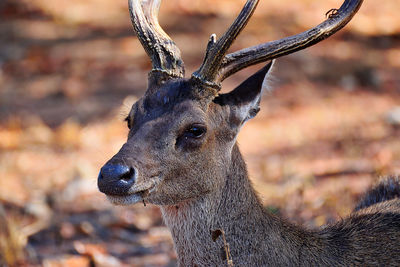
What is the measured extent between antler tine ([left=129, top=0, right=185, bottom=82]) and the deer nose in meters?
0.93

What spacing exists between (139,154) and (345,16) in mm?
1673

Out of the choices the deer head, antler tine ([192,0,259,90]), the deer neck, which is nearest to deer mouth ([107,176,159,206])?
the deer head

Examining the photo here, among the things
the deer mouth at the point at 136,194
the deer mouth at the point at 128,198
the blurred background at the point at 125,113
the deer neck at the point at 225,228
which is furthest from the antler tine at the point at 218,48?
the blurred background at the point at 125,113

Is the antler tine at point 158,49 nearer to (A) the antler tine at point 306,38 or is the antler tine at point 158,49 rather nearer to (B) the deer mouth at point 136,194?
(A) the antler tine at point 306,38

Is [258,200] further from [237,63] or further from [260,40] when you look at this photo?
[260,40]

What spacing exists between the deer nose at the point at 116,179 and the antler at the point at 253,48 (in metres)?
0.89

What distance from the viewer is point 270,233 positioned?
14.7 ft

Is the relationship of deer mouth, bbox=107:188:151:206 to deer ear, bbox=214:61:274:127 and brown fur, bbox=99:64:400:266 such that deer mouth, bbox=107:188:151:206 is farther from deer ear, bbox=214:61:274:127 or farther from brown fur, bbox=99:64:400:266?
deer ear, bbox=214:61:274:127

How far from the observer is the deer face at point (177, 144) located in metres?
4.13

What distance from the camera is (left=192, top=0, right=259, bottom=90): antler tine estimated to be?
443 centimetres

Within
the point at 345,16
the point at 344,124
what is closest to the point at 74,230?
the point at 345,16

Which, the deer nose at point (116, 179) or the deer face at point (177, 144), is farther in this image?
the deer face at point (177, 144)

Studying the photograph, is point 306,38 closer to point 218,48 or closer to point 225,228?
point 218,48

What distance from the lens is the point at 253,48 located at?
178 inches
